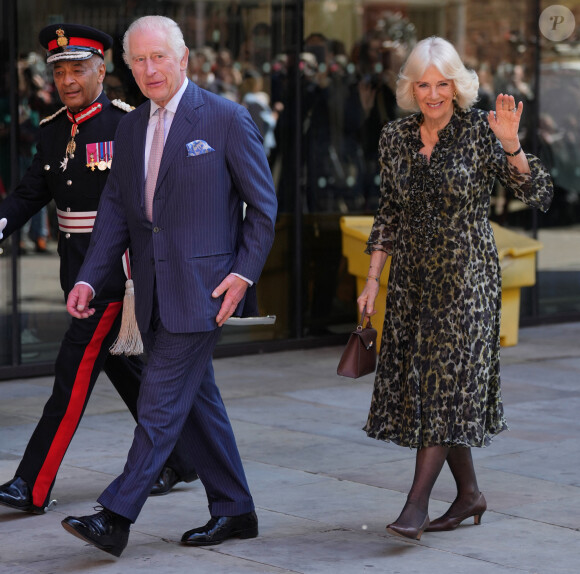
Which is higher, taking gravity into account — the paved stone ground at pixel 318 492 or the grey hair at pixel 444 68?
the grey hair at pixel 444 68

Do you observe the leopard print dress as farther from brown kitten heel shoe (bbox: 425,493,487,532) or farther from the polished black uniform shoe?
the polished black uniform shoe

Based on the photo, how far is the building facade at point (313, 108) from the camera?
836cm

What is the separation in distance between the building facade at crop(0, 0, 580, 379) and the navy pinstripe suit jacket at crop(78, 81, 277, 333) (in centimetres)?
389

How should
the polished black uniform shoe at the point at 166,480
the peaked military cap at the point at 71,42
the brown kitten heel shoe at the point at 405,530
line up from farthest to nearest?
1. the polished black uniform shoe at the point at 166,480
2. the peaked military cap at the point at 71,42
3. the brown kitten heel shoe at the point at 405,530

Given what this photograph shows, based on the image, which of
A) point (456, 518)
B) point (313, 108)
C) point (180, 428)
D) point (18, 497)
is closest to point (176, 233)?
point (180, 428)

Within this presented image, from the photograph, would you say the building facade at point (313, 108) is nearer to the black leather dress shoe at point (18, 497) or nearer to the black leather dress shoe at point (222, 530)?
the black leather dress shoe at point (18, 497)

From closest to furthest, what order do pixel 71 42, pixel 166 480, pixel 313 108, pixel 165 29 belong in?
pixel 165 29 → pixel 71 42 → pixel 166 480 → pixel 313 108

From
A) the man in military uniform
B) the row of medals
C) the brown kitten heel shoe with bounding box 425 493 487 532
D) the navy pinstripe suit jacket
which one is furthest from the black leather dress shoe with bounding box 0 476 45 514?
the brown kitten heel shoe with bounding box 425 493 487 532

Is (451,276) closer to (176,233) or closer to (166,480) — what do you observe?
(176,233)

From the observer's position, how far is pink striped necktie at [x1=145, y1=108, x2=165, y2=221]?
179 inches

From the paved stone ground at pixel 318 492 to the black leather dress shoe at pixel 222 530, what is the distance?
37 millimetres

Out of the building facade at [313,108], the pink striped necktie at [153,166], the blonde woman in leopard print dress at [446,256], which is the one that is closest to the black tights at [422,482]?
the blonde woman in leopard print dress at [446,256]

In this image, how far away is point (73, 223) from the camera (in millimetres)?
5305

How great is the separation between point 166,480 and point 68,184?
1.29 meters
